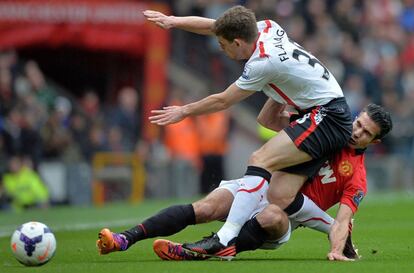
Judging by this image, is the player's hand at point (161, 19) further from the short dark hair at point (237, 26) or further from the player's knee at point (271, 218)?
the player's knee at point (271, 218)

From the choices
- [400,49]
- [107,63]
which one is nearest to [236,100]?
[107,63]

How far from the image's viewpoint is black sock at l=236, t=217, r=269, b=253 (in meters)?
9.46

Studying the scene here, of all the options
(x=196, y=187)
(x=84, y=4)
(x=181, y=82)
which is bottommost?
(x=196, y=187)

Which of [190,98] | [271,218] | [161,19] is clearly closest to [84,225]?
[161,19]

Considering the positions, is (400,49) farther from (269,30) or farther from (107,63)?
(269,30)

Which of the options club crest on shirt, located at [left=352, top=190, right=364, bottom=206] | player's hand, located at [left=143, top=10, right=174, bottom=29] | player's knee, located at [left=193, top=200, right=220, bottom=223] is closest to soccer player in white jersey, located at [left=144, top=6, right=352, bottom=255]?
player's knee, located at [left=193, top=200, right=220, bottom=223]

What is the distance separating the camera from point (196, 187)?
22516mm

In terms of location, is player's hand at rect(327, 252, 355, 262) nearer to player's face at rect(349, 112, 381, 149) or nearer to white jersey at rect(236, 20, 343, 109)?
player's face at rect(349, 112, 381, 149)

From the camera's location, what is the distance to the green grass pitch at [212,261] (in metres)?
8.87

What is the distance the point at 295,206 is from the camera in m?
9.72

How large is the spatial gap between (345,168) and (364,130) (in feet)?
1.19

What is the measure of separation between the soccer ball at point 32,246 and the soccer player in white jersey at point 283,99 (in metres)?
1.22

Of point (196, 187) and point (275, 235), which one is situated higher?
point (275, 235)

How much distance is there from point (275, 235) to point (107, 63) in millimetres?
14934
